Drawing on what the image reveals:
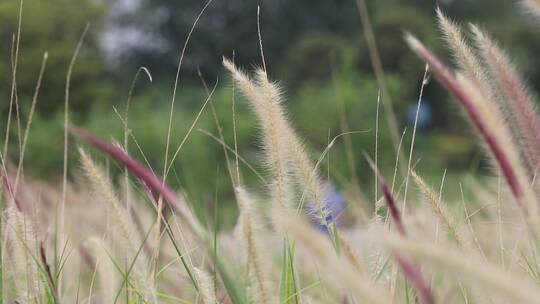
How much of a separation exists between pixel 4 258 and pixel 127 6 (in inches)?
1247

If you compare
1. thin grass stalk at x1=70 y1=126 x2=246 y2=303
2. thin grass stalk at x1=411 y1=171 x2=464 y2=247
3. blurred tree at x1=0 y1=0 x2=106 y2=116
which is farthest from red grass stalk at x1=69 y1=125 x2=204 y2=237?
blurred tree at x1=0 y1=0 x2=106 y2=116

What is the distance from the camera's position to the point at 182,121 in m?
11.2

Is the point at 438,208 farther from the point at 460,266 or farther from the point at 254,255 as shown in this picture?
the point at 460,266

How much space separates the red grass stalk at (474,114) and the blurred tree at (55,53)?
13.4 m

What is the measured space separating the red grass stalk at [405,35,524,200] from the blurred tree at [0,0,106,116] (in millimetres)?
→ 13395

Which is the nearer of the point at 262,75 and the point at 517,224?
the point at 262,75

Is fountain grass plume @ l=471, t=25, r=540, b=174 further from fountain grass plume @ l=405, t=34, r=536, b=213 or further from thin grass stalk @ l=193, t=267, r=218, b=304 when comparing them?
thin grass stalk @ l=193, t=267, r=218, b=304

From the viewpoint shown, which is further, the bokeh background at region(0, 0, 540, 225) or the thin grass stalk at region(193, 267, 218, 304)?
the bokeh background at region(0, 0, 540, 225)

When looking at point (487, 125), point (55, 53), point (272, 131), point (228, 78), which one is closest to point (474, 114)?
point (487, 125)

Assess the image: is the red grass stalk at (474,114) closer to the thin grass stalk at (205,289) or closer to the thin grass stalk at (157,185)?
the thin grass stalk at (157,185)

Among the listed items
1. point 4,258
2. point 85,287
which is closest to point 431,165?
point 85,287

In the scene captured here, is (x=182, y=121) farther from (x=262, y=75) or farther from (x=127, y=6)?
(x=127, y=6)

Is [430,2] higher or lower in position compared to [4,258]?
higher

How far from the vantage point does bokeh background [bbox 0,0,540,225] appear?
32.5 feet
